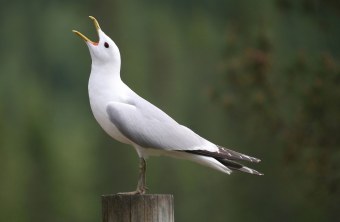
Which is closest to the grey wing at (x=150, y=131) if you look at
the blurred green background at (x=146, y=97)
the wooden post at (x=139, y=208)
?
the wooden post at (x=139, y=208)

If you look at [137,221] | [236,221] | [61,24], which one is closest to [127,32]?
[61,24]

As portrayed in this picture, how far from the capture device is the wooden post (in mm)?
2297

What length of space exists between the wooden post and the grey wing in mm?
314

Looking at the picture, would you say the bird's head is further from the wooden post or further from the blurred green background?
the blurred green background

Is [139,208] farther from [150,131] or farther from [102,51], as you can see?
[102,51]

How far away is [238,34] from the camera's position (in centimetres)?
579

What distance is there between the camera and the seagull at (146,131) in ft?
8.56

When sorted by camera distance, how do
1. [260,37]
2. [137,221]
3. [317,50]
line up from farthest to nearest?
[317,50]
[260,37]
[137,221]

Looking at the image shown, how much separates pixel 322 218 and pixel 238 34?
5.19 ft

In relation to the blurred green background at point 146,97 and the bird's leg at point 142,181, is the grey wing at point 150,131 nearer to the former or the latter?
the bird's leg at point 142,181

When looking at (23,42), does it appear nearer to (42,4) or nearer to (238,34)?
(42,4)

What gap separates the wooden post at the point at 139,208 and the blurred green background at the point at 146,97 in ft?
10.8

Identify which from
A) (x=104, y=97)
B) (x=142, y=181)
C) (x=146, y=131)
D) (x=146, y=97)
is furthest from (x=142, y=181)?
(x=146, y=97)

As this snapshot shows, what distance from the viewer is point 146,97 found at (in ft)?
19.4
